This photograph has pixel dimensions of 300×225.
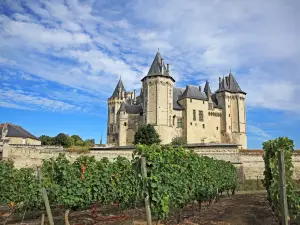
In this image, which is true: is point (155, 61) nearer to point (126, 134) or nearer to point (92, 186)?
point (126, 134)

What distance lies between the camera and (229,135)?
45.8 m

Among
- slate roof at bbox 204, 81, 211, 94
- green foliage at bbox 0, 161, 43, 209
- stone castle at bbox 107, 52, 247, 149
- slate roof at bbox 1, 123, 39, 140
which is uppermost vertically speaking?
slate roof at bbox 204, 81, 211, 94

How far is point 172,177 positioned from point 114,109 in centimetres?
3985

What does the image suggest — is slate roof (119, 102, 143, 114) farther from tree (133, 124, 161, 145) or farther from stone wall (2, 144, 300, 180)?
stone wall (2, 144, 300, 180)

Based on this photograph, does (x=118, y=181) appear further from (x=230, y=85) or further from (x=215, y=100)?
(x=230, y=85)

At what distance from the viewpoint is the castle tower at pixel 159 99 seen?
3788 cm

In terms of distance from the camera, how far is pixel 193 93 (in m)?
44.7

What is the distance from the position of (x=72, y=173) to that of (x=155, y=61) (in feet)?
114

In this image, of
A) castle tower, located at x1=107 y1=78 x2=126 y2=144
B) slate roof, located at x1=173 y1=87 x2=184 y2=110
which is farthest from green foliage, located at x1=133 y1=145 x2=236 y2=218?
castle tower, located at x1=107 y1=78 x2=126 y2=144

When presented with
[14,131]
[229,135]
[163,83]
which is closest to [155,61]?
[163,83]

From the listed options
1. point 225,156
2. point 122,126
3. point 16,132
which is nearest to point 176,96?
point 122,126

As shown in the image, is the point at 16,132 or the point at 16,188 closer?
the point at 16,188

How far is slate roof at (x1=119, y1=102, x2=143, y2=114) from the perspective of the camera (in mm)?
42250

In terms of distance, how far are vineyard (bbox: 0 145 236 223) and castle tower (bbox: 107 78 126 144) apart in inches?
1314
